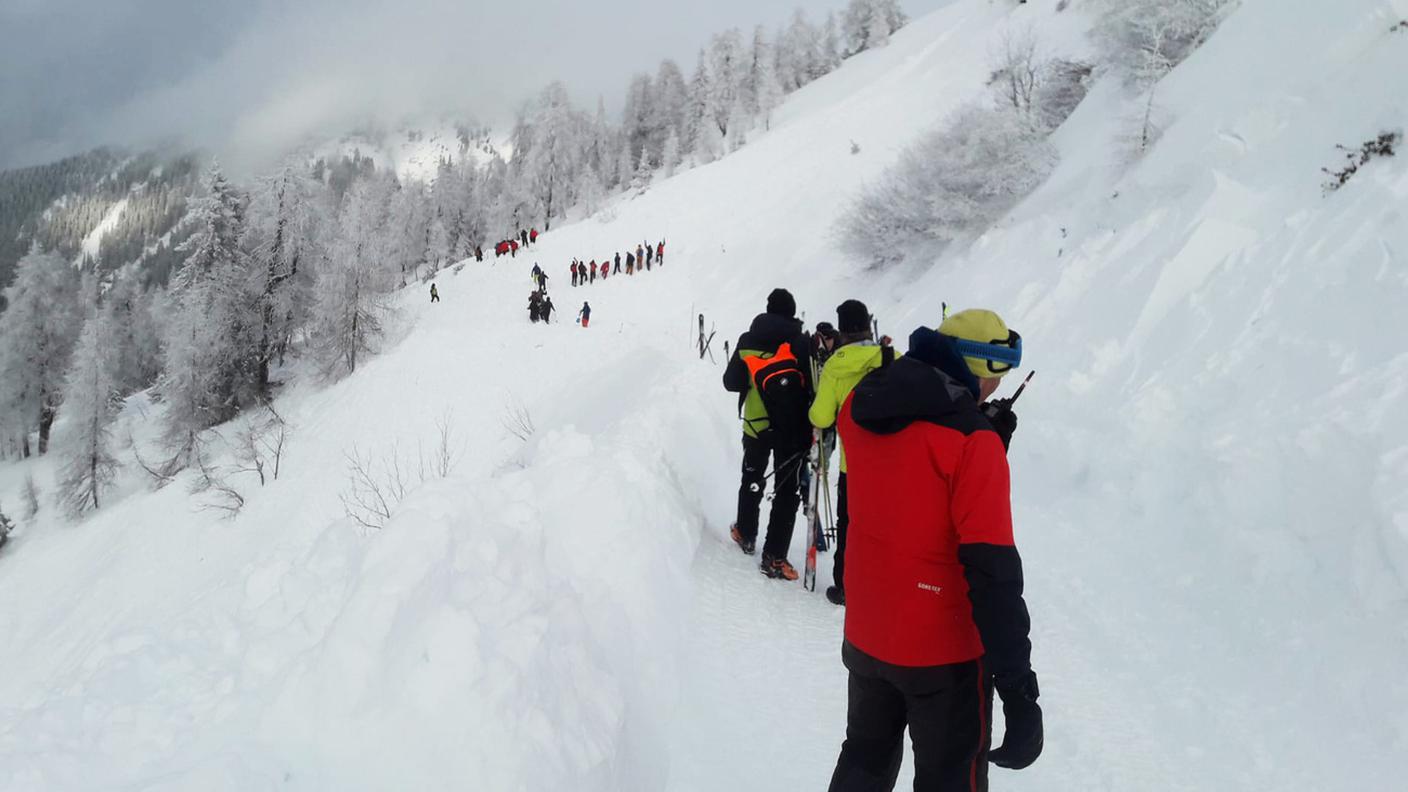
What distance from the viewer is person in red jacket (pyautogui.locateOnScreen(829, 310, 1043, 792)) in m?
1.85

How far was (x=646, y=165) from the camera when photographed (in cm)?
5975

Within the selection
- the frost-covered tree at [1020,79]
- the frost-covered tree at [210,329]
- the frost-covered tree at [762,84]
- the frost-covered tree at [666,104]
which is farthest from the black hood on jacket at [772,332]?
the frost-covered tree at [666,104]

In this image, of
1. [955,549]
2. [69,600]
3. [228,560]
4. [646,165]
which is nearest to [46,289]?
[69,600]

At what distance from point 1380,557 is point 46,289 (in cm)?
5000

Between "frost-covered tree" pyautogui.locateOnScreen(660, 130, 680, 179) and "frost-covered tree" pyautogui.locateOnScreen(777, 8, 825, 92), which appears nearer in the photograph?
"frost-covered tree" pyautogui.locateOnScreen(660, 130, 680, 179)

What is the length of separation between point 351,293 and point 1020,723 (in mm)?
27218

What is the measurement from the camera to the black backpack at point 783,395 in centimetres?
486

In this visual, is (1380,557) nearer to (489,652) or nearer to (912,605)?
(912,605)

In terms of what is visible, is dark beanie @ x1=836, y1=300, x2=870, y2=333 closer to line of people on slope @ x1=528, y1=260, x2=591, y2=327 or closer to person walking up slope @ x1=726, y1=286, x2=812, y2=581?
person walking up slope @ x1=726, y1=286, x2=812, y2=581

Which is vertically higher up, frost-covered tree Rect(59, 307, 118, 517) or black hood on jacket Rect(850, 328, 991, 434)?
black hood on jacket Rect(850, 328, 991, 434)

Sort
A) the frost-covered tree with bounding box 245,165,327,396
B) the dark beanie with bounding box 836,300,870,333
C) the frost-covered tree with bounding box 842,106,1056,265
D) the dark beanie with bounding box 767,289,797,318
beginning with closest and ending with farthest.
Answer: the dark beanie with bounding box 836,300,870,333 → the dark beanie with bounding box 767,289,797,318 → the frost-covered tree with bounding box 842,106,1056,265 → the frost-covered tree with bounding box 245,165,327,396

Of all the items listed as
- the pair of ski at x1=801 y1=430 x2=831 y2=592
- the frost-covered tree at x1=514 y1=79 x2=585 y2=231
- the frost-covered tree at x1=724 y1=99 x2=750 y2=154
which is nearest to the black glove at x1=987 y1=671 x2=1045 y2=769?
the pair of ski at x1=801 y1=430 x2=831 y2=592

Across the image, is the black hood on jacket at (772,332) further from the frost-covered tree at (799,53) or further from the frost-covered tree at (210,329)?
the frost-covered tree at (799,53)

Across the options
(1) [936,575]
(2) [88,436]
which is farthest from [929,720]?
(2) [88,436]
